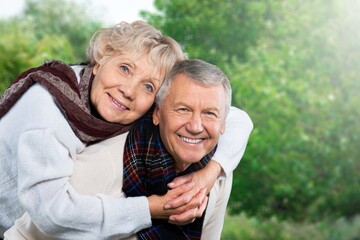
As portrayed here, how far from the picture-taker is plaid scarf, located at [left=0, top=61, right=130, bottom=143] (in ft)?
6.66

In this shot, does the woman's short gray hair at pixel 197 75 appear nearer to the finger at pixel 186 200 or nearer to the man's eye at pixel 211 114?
the man's eye at pixel 211 114

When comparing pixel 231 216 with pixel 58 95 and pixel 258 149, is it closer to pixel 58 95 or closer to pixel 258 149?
pixel 258 149

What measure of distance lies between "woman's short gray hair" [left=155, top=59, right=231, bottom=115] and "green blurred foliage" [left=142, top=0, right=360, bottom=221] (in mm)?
5403

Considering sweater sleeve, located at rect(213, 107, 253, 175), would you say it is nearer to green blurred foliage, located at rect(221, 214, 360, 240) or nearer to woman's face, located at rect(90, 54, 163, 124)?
woman's face, located at rect(90, 54, 163, 124)

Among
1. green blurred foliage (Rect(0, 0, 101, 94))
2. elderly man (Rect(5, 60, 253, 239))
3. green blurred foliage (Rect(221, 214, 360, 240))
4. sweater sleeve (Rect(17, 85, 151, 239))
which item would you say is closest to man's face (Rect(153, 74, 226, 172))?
elderly man (Rect(5, 60, 253, 239))

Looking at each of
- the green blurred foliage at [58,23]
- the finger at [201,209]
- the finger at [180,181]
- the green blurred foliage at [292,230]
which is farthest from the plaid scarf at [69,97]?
the green blurred foliage at [58,23]

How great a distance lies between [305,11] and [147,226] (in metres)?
6.78

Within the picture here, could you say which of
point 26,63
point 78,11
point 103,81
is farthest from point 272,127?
point 78,11

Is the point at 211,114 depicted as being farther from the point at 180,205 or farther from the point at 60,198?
the point at 60,198

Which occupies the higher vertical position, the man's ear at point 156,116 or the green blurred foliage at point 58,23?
the green blurred foliage at point 58,23

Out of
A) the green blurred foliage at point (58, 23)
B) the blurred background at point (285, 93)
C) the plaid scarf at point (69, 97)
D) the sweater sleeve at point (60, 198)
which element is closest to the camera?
the sweater sleeve at point (60, 198)

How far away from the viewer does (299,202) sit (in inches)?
311

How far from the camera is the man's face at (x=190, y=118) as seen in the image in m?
2.04

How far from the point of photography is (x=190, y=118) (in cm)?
205
